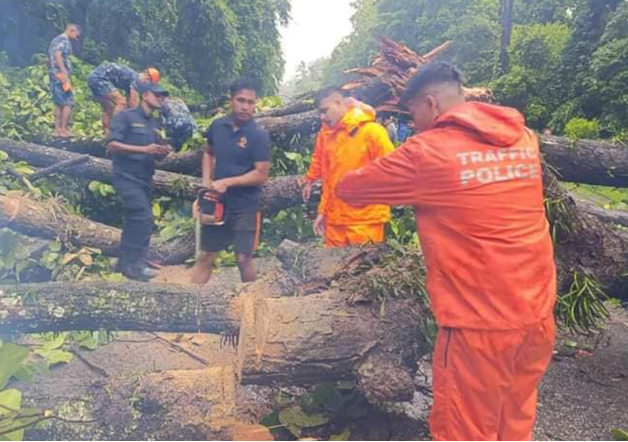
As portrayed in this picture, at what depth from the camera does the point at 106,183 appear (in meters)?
6.30

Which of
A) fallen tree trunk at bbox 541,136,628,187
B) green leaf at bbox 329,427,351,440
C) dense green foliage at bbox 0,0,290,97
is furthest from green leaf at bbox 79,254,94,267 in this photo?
dense green foliage at bbox 0,0,290,97

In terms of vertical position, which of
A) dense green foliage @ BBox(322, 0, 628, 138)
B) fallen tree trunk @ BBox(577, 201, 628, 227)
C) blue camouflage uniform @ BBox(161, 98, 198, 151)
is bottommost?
fallen tree trunk @ BBox(577, 201, 628, 227)

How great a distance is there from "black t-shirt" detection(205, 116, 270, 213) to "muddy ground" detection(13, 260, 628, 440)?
100 cm

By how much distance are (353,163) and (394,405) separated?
1536mm

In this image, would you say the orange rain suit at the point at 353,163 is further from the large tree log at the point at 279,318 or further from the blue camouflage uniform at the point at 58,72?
the blue camouflage uniform at the point at 58,72

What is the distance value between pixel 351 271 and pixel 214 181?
1.23 m

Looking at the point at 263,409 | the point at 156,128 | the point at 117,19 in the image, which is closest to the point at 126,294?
the point at 263,409

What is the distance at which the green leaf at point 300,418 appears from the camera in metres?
3.02

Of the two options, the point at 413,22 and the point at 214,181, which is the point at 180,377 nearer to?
the point at 214,181

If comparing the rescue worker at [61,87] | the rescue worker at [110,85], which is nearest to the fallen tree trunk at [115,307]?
the rescue worker at [110,85]

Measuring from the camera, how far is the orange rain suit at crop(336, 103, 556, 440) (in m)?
2.17

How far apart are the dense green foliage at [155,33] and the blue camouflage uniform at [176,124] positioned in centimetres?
756

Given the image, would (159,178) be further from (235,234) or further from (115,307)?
(115,307)

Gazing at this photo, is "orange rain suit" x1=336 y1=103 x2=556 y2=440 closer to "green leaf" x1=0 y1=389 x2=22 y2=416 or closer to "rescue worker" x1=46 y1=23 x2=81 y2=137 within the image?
"green leaf" x1=0 y1=389 x2=22 y2=416
